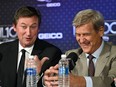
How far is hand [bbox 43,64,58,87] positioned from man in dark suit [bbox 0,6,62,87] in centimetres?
40

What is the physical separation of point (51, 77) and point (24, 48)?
68cm

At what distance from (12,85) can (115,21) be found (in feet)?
4.26

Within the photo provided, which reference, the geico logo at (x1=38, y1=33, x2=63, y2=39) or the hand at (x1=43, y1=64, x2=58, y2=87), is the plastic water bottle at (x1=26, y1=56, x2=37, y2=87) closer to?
the hand at (x1=43, y1=64, x2=58, y2=87)

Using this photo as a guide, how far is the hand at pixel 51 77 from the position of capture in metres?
1.83

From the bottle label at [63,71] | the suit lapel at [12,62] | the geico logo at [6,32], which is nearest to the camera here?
the bottle label at [63,71]

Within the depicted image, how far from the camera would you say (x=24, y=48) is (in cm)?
250

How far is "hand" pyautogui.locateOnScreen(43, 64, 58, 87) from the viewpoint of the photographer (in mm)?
1828

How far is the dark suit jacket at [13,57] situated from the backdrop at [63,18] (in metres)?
0.81

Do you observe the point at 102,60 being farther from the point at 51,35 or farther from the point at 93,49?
the point at 51,35

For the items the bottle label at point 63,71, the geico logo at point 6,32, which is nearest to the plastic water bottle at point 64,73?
the bottle label at point 63,71

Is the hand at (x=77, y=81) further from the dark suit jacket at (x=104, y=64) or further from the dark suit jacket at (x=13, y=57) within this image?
the dark suit jacket at (x=13, y=57)

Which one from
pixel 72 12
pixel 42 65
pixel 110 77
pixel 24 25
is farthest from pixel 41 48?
pixel 72 12

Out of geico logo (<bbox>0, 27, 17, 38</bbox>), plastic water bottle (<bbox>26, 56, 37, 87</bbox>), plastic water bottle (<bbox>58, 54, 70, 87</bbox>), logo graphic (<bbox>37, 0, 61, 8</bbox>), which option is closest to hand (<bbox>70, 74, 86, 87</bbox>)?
plastic water bottle (<bbox>58, 54, 70, 87</bbox>)

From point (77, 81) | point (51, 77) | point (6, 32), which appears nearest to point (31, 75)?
point (51, 77)
